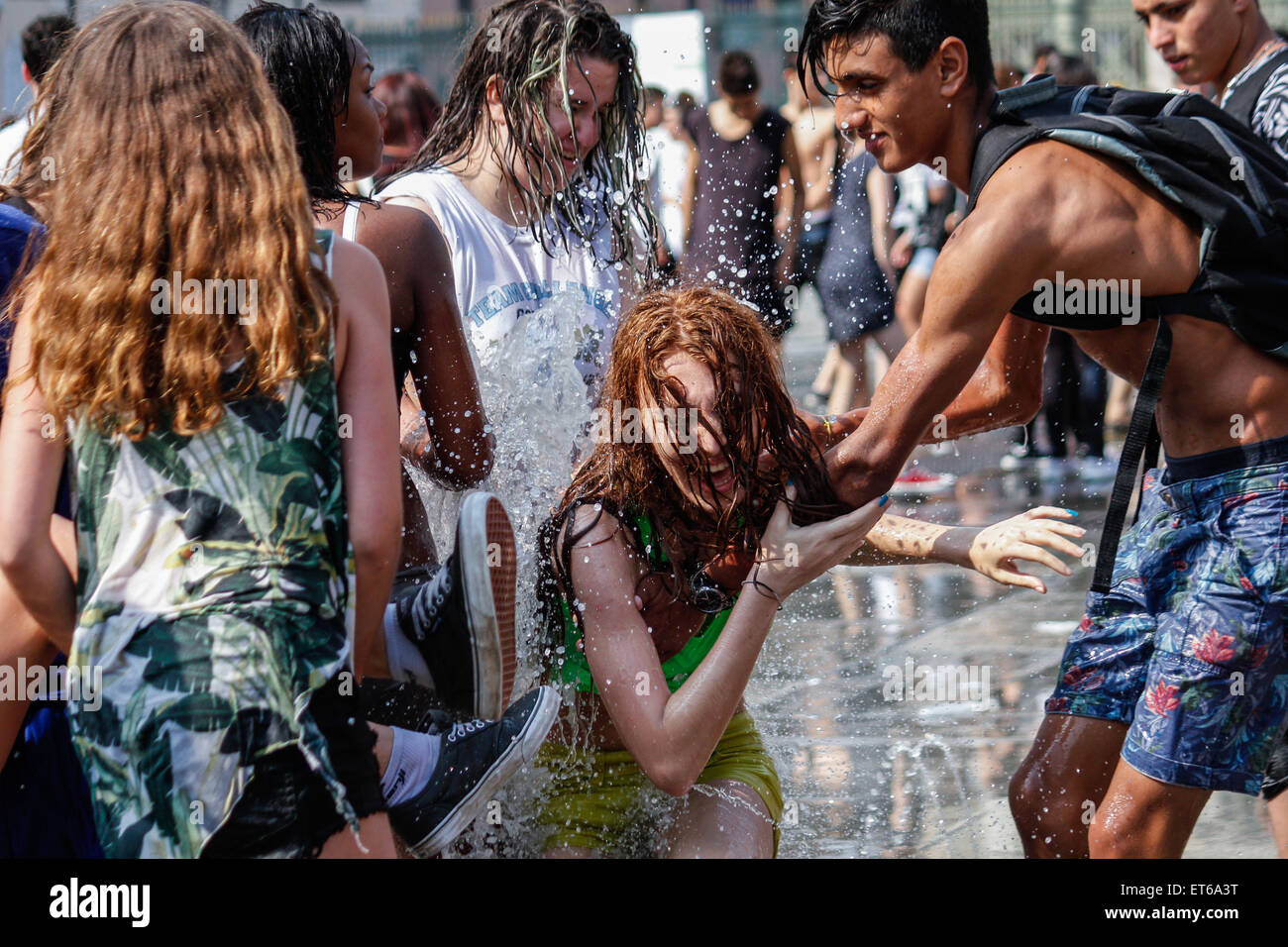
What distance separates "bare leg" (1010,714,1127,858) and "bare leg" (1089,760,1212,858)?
110mm

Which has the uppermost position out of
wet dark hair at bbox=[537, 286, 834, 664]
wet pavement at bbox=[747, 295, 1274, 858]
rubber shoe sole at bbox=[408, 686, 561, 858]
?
wet dark hair at bbox=[537, 286, 834, 664]

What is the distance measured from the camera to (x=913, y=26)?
268cm

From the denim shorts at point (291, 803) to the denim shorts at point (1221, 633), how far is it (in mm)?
1473

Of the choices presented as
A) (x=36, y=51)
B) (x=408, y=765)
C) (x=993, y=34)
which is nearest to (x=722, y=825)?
(x=408, y=765)

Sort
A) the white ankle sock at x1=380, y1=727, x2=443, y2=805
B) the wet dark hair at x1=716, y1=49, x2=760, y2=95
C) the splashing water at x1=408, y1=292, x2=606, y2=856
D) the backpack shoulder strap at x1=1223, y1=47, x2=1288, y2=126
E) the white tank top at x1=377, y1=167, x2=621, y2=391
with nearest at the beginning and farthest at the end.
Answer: the white ankle sock at x1=380, y1=727, x2=443, y2=805, the splashing water at x1=408, y1=292, x2=606, y2=856, the white tank top at x1=377, y1=167, x2=621, y2=391, the backpack shoulder strap at x1=1223, y1=47, x2=1288, y2=126, the wet dark hair at x1=716, y1=49, x2=760, y2=95

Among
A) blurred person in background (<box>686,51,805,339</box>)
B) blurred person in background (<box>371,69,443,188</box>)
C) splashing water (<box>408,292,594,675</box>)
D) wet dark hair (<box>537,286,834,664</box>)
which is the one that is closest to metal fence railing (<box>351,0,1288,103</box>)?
blurred person in background (<box>686,51,805,339</box>)

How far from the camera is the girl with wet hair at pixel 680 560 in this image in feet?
8.14

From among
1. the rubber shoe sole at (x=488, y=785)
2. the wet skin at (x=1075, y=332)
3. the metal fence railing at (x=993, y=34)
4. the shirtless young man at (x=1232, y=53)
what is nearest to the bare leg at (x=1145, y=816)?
the wet skin at (x=1075, y=332)

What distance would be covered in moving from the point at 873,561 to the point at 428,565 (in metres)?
0.99

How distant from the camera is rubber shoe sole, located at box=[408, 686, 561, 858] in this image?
7.48ft

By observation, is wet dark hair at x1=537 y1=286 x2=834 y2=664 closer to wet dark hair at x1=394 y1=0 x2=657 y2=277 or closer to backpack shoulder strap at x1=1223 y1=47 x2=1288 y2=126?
wet dark hair at x1=394 y1=0 x2=657 y2=277

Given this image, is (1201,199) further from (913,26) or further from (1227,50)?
(1227,50)

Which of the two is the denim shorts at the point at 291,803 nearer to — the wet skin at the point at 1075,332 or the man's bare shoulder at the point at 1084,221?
the wet skin at the point at 1075,332

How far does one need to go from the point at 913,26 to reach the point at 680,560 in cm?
113
